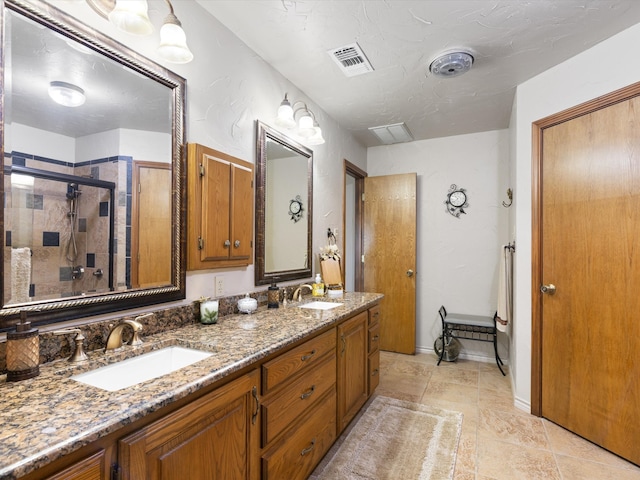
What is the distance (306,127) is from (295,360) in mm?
1588

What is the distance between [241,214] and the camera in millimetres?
1991

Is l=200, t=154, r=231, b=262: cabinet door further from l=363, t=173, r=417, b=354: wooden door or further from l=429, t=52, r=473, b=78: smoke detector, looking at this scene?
l=363, t=173, r=417, b=354: wooden door

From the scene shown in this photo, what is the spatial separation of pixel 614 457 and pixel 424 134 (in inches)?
124

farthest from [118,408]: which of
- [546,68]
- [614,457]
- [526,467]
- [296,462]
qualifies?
[546,68]

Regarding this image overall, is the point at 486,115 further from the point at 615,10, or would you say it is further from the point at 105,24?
the point at 105,24

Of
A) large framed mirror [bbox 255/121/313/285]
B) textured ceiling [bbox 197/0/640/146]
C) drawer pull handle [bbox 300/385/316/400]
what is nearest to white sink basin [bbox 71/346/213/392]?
drawer pull handle [bbox 300/385/316/400]

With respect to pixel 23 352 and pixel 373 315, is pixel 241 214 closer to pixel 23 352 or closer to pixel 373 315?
pixel 23 352

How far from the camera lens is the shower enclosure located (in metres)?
1.08

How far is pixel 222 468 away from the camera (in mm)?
1117

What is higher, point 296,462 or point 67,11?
point 67,11

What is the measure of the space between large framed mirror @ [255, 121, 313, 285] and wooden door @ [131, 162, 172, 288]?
2.28 ft

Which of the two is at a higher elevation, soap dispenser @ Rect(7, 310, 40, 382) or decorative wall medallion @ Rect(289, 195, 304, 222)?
decorative wall medallion @ Rect(289, 195, 304, 222)

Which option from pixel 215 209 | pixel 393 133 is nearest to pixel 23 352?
pixel 215 209

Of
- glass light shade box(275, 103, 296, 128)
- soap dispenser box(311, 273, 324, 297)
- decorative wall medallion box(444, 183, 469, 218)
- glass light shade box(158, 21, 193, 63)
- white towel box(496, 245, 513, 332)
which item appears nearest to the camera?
glass light shade box(158, 21, 193, 63)
